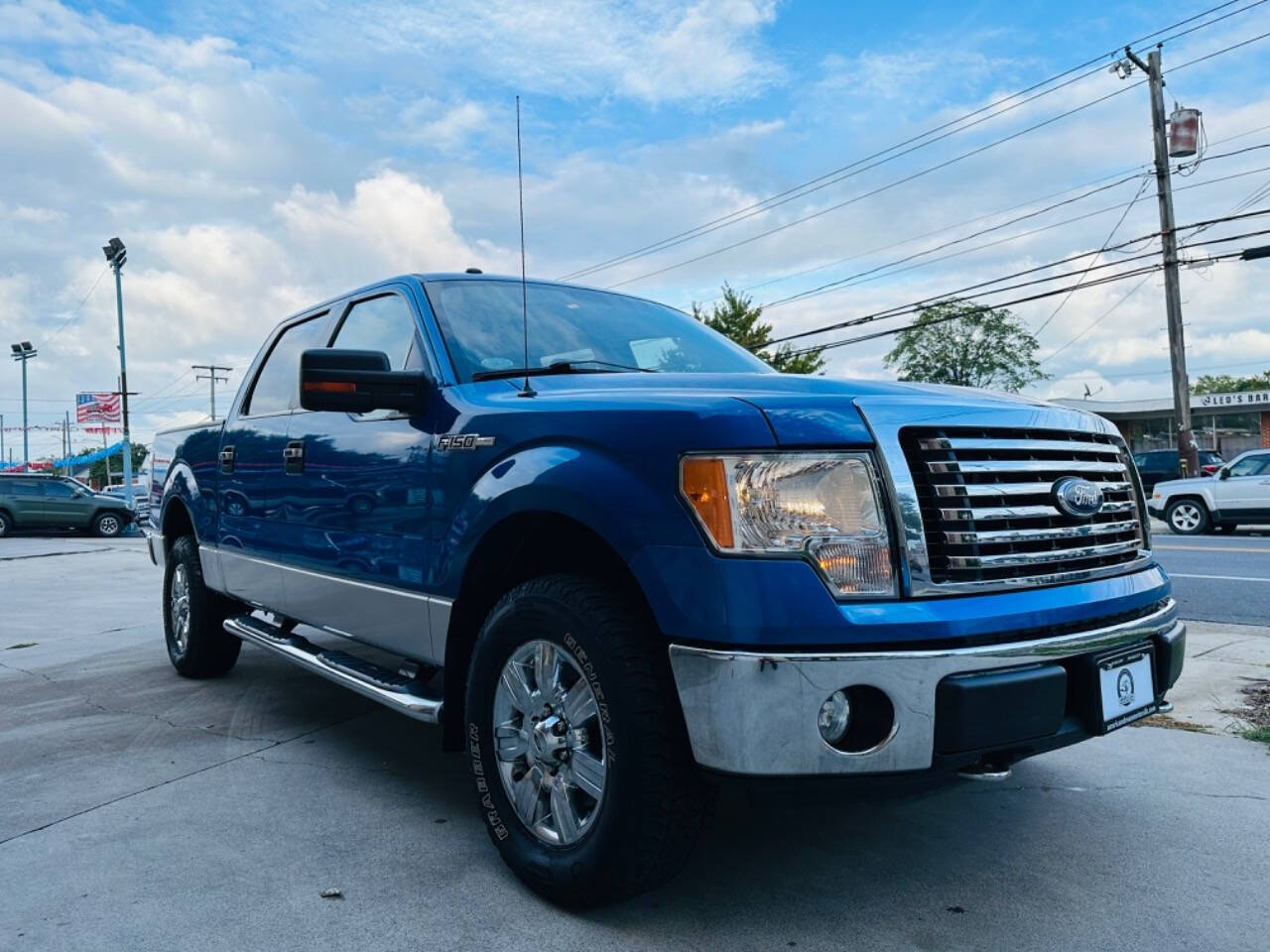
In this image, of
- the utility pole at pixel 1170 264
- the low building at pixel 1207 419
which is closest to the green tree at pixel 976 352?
the low building at pixel 1207 419

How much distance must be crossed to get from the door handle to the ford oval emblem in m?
2.76

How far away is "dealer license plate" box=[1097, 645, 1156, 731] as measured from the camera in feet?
7.86

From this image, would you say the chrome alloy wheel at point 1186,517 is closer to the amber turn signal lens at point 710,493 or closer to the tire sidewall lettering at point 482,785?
the tire sidewall lettering at point 482,785

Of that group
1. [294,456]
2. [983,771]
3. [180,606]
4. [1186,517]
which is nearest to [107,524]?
[180,606]

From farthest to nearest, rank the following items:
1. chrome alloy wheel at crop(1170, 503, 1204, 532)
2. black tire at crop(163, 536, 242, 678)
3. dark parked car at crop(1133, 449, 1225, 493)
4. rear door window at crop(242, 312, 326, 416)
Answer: dark parked car at crop(1133, 449, 1225, 493) → chrome alloy wheel at crop(1170, 503, 1204, 532) → black tire at crop(163, 536, 242, 678) → rear door window at crop(242, 312, 326, 416)

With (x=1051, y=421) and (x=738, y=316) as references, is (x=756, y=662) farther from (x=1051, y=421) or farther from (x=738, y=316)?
(x=738, y=316)

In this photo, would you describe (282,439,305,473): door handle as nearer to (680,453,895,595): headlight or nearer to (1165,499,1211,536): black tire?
(680,453,895,595): headlight

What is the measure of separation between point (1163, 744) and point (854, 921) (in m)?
2.18

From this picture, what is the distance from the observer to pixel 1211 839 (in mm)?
2934

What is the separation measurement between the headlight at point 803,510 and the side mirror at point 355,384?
122 cm

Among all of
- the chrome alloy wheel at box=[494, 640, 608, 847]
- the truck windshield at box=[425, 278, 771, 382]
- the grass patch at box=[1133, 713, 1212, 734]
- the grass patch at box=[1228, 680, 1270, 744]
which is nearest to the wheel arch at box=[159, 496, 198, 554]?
the truck windshield at box=[425, 278, 771, 382]

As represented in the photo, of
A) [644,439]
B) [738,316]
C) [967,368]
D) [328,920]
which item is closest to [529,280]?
[644,439]

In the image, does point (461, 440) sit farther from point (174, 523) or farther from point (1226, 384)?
point (1226, 384)

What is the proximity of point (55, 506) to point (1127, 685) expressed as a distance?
24.6 m
